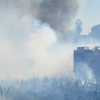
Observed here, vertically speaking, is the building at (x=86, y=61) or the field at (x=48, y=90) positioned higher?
the building at (x=86, y=61)

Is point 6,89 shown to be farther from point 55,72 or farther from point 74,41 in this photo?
point 74,41

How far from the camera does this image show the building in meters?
28.1

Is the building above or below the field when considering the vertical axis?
above

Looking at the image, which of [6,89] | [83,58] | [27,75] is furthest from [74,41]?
Result: [6,89]

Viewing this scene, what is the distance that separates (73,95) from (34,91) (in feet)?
9.47

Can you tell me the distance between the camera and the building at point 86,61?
28.1 metres

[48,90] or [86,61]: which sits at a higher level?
[86,61]

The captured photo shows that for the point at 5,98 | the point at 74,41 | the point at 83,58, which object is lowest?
the point at 5,98

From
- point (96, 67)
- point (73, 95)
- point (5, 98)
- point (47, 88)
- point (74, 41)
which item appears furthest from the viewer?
point (74, 41)

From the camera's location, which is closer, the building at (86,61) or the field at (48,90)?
the field at (48,90)

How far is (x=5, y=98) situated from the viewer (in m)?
18.3

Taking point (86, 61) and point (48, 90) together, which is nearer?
point (48, 90)

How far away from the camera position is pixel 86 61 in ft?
94.5

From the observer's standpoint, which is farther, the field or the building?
the building
